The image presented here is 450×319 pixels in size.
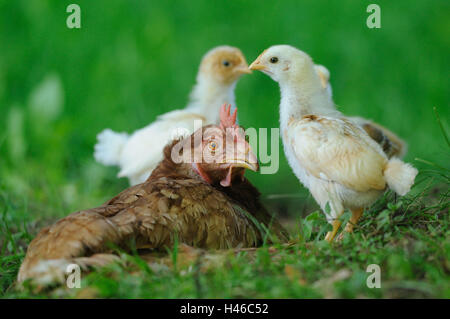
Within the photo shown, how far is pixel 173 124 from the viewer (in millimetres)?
5660

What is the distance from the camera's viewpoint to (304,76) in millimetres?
4066

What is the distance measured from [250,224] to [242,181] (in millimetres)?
453

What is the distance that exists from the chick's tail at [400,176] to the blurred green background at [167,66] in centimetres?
314

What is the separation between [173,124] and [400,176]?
2.77m

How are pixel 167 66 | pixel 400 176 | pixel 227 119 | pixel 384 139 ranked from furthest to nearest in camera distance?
pixel 167 66 < pixel 384 139 < pixel 227 119 < pixel 400 176

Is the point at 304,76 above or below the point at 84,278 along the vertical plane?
above

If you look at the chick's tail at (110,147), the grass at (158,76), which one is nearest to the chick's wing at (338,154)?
the grass at (158,76)

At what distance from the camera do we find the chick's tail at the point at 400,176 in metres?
3.26

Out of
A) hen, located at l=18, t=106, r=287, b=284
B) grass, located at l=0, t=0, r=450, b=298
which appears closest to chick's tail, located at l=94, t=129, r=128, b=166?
grass, located at l=0, t=0, r=450, b=298

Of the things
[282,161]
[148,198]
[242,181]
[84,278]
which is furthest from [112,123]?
[84,278]

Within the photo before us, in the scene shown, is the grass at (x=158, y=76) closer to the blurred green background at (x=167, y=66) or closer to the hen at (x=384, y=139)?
the blurred green background at (x=167, y=66)

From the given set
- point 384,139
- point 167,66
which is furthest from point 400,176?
point 167,66

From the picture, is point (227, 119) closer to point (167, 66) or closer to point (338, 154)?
point (338, 154)
